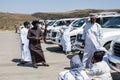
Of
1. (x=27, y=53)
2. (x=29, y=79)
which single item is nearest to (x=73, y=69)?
(x=29, y=79)

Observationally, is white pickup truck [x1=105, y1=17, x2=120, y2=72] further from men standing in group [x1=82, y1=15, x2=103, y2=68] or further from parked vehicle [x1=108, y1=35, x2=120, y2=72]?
men standing in group [x1=82, y1=15, x2=103, y2=68]

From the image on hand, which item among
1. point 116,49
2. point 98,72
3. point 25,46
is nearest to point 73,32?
point 25,46

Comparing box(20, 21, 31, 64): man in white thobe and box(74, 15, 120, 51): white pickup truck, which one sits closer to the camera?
box(74, 15, 120, 51): white pickup truck

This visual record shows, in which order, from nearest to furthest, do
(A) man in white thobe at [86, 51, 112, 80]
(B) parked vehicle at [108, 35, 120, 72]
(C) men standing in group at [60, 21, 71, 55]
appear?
1. (A) man in white thobe at [86, 51, 112, 80]
2. (B) parked vehicle at [108, 35, 120, 72]
3. (C) men standing in group at [60, 21, 71, 55]

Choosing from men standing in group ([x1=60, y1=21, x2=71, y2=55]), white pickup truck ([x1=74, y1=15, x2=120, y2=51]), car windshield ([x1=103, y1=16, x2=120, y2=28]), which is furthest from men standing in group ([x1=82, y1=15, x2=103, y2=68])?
men standing in group ([x1=60, y1=21, x2=71, y2=55])

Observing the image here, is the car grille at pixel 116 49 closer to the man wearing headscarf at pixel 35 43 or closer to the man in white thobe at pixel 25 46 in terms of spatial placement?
the man wearing headscarf at pixel 35 43

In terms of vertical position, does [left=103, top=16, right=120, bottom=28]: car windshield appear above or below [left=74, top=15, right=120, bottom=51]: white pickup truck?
above

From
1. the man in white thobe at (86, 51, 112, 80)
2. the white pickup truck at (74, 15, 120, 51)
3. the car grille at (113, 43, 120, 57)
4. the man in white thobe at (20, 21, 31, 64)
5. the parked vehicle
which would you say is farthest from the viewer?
the man in white thobe at (20, 21, 31, 64)

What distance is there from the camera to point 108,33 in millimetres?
12430

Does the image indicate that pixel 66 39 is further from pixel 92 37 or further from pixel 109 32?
pixel 92 37

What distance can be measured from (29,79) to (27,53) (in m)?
3.27

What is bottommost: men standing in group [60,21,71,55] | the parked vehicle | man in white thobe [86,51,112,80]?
men standing in group [60,21,71,55]

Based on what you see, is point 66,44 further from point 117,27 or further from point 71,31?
point 117,27

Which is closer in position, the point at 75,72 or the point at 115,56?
the point at 75,72
